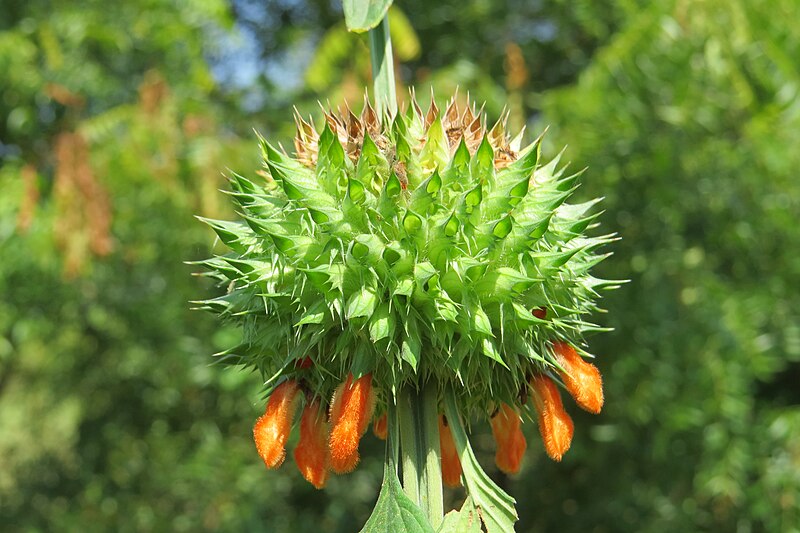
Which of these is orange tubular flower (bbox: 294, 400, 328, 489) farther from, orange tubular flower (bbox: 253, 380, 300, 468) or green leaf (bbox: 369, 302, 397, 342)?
green leaf (bbox: 369, 302, 397, 342)

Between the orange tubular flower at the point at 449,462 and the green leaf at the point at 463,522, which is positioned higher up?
the green leaf at the point at 463,522

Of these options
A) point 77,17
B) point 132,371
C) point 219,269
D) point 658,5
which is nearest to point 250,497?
point 132,371

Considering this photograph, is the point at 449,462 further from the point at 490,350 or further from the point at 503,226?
the point at 503,226

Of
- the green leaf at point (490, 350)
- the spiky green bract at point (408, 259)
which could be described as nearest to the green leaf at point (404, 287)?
the spiky green bract at point (408, 259)

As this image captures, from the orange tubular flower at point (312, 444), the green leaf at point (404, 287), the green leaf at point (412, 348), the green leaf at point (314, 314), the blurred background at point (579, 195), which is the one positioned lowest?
the blurred background at point (579, 195)

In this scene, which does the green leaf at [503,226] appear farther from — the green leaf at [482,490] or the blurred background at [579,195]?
the blurred background at [579,195]

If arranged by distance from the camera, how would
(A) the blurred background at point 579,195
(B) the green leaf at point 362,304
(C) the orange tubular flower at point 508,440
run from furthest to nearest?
1. (A) the blurred background at point 579,195
2. (C) the orange tubular flower at point 508,440
3. (B) the green leaf at point 362,304

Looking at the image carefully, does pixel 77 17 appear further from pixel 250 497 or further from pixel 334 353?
pixel 334 353
